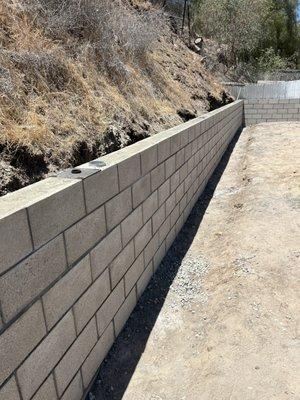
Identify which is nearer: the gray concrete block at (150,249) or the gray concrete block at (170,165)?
the gray concrete block at (150,249)

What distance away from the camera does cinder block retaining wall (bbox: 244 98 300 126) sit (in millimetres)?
13352

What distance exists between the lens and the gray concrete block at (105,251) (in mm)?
2090

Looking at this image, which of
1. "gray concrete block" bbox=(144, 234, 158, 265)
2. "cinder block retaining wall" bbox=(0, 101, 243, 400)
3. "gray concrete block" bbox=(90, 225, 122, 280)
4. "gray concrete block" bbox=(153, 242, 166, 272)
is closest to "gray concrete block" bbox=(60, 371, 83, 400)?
"cinder block retaining wall" bbox=(0, 101, 243, 400)

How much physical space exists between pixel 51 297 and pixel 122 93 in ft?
11.3

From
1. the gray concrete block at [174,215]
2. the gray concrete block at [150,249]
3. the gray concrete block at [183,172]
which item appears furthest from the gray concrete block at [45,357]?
the gray concrete block at [183,172]

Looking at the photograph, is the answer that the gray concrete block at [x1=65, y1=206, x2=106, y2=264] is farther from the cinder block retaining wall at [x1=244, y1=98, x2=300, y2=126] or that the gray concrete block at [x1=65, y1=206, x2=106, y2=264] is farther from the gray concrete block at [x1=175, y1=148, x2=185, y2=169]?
the cinder block retaining wall at [x1=244, y1=98, x2=300, y2=126]

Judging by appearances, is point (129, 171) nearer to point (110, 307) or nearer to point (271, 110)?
point (110, 307)

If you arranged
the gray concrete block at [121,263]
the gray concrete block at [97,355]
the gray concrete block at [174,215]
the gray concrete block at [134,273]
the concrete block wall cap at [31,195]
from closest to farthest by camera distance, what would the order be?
the concrete block wall cap at [31,195]
the gray concrete block at [97,355]
the gray concrete block at [121,263]
the gray concrete block at [134,273]
the gray concrete block at [174,215]

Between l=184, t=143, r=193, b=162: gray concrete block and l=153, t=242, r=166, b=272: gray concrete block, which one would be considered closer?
l=153, t=242, r=166, b=272: gray concrete block

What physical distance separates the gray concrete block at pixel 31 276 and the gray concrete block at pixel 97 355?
74cm

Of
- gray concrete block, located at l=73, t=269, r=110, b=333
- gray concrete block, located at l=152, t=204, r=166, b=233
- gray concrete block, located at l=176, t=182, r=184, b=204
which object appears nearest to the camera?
gray concrete block, located at l=73, t=269, r=110, b=333

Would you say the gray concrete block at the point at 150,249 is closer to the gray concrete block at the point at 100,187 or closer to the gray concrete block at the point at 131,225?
the gray concrete block at the point at 131,225

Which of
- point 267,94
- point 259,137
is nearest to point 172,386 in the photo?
point 259,137

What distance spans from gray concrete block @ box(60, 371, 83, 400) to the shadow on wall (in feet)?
0.53
